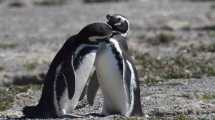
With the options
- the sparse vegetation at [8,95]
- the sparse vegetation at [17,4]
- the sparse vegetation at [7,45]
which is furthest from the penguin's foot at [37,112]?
the sparse vegetation at [17,4]

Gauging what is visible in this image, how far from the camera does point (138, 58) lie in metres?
17.7

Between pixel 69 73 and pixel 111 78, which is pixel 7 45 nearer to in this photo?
pixel 69 73

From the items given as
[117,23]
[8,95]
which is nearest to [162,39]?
[8,95]

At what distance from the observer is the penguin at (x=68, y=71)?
35.4 ft

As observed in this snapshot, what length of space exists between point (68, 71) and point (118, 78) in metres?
0.57

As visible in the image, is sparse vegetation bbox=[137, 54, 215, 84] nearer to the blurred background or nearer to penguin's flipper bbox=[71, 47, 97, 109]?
the blurred background

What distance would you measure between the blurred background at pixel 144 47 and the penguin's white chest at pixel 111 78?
16.8 inches

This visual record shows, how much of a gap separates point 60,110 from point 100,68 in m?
0.67

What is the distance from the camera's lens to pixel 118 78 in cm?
1072

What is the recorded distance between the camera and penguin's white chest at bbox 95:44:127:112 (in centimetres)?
1068

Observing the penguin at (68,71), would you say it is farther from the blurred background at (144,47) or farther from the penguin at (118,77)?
the blurred background at (144,47)

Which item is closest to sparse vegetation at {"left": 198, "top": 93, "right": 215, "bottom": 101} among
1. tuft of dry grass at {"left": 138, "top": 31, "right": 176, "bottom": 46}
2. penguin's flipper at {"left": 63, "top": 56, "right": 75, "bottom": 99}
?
penguin's flipper at {"left": 63, "top": 56, "right": 75, "bottom": 99}

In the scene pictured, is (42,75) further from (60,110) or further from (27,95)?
(60,110)

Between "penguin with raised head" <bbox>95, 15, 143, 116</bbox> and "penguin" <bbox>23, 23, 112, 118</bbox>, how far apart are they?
0.13 meters
